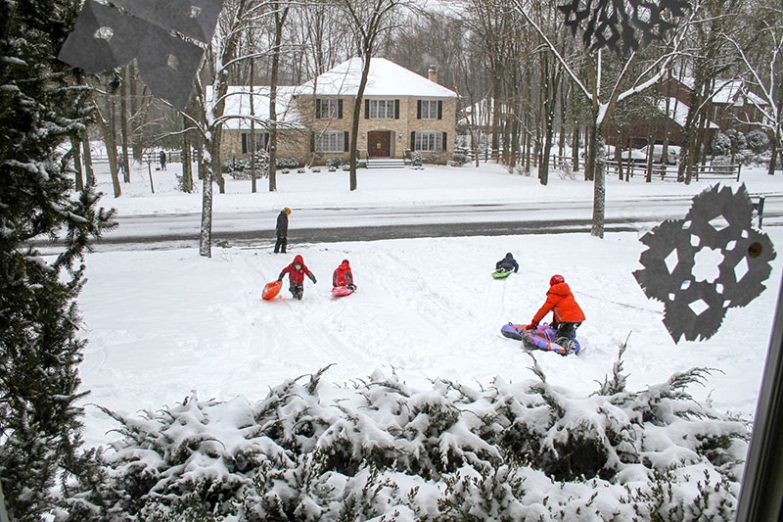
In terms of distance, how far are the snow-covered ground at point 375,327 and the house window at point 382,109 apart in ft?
70.7

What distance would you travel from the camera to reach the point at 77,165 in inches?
62.0

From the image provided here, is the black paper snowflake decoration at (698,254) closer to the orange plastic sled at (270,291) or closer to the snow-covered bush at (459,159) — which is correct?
the orange plastic sled at (270,291)

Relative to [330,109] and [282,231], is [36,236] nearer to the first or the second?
[282,231]

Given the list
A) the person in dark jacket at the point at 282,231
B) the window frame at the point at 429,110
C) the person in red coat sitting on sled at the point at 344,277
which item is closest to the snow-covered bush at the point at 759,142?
the person in red coat sitting on sled at the point at 344,277

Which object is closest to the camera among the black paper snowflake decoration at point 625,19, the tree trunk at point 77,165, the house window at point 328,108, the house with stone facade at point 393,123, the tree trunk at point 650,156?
the black paper snowflake decoration at point 625,19

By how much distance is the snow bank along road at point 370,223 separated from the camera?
1238 centimetres

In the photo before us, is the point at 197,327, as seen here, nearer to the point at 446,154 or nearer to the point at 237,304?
the point at 237,304

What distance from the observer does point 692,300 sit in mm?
1087

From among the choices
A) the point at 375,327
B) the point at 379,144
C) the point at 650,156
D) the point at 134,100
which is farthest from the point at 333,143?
the point at 134,100

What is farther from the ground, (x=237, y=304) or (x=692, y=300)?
(x=692, y=300)

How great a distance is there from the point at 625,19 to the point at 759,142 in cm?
58

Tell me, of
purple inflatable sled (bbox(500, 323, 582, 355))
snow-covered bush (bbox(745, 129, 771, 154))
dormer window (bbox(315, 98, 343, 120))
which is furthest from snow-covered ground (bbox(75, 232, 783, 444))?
dormer window (bbox(315, 98, 343, 120))

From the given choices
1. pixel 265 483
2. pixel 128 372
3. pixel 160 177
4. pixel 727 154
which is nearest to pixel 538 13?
pixel 727 154

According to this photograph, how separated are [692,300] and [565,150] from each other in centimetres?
161
